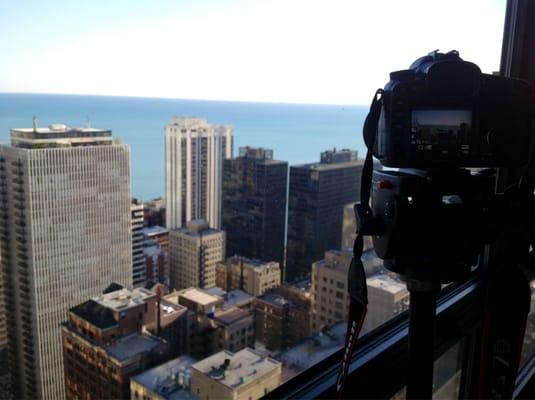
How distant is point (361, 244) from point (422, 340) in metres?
0.17

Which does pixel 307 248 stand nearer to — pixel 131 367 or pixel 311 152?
pixel 311 152

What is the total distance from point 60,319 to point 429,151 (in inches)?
76.5

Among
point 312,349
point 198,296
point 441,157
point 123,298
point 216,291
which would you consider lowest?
point 216,291

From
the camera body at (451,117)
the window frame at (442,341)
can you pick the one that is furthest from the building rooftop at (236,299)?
the camera body at (451,117)

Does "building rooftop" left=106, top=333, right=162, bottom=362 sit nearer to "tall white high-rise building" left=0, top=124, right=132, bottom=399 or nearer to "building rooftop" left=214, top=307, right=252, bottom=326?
"tall white high-rise building" left=0, top=124, right=132, bottom=399

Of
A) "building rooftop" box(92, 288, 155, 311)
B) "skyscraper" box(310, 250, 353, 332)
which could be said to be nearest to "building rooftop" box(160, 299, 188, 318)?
"building rooftop" box(92, 288, 155, 311)

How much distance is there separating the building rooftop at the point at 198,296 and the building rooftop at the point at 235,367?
1131mm

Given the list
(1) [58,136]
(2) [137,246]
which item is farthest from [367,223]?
(2) [137,246]

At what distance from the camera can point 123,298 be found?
2.36 m

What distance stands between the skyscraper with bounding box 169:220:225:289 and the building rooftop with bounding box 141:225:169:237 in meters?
0.10

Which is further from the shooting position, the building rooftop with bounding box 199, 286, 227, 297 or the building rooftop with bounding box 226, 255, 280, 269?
the building rooftop with bounding box 226, 255, 280, 269

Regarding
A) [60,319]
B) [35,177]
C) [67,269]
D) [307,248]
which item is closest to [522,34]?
[60,319]

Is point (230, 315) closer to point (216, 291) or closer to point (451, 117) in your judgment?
point (216, 291)

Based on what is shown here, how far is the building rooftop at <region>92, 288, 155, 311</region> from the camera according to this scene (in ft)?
7.45
